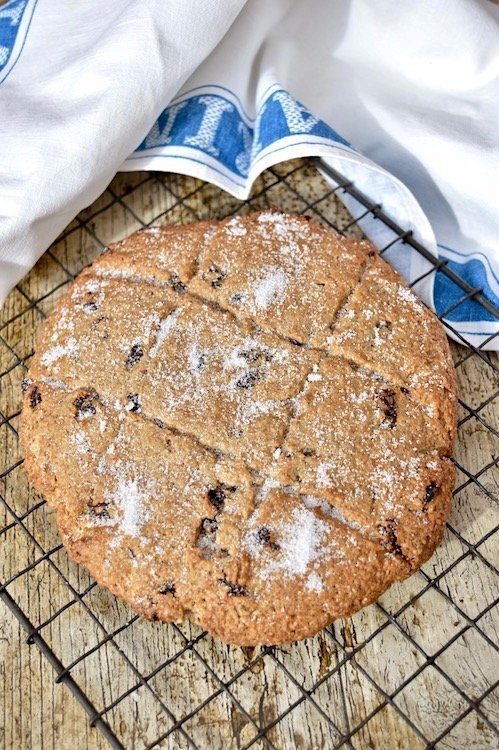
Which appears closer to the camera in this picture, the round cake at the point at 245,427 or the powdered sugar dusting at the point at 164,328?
the round cake at the point at 245,427

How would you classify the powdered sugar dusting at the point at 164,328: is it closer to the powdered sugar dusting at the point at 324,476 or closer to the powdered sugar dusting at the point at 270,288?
the powdered sugar dusting at the point at 270,288

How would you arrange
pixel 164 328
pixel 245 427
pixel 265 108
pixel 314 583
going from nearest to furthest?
pixel 314 583
pixel 245 427
pixel 164 328
pixel 265 108

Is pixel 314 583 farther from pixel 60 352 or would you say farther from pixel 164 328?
pixel 60 352

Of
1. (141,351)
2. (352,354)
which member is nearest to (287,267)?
(352,354)

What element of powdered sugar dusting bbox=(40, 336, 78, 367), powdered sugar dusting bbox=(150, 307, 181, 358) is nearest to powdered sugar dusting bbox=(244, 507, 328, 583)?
powdered sugar dusting bbox=(150, 307, 181, 358)

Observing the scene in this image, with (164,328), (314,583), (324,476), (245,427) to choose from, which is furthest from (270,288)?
(314,583)

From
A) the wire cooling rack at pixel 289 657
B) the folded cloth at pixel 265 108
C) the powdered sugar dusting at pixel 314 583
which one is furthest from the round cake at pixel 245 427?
the folded cloth at pixel 265 108
